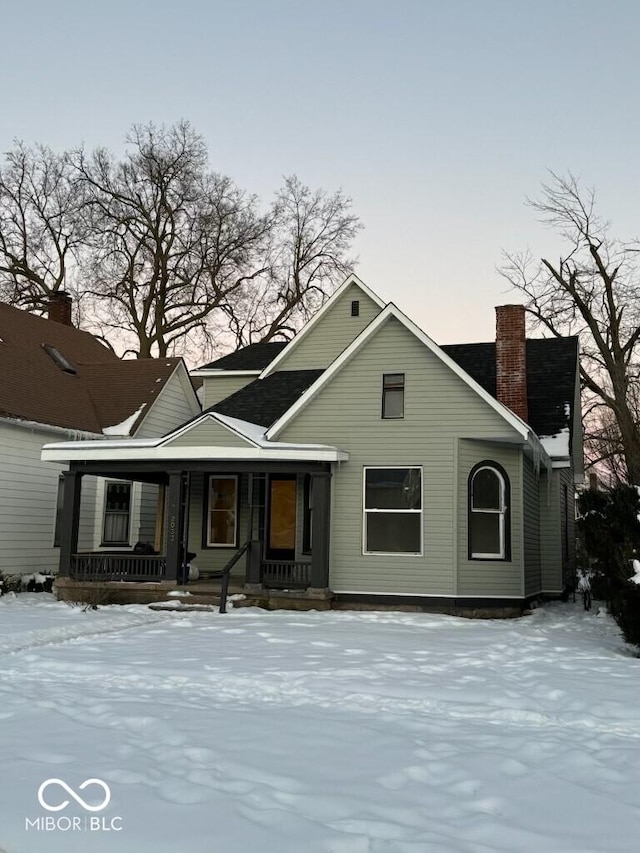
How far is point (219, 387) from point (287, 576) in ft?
26.9

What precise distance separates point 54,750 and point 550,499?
14.3 meters

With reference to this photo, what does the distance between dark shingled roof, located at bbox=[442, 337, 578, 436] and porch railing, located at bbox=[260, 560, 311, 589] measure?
5290 mm

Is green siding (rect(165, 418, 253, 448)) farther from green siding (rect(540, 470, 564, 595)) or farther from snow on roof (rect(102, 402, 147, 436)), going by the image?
green siding (rect(540, 470, 564, 595))

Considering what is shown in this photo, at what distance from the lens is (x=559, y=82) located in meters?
15.8

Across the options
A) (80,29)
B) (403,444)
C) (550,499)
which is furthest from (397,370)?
(80,29)

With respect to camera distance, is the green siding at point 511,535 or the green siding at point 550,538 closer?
the green siding at point 511,535

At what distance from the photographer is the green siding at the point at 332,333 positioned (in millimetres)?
19469

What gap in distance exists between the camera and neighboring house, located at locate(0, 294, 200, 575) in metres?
17.4

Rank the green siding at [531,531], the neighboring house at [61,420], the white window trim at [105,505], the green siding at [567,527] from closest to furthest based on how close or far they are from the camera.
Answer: the green siding at [531,531], the neighboring house at [61,420], the green siding at [567,527], the white window trim at [105,505]

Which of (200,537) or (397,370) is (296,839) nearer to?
(397,370)

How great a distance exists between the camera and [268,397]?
18.8 m

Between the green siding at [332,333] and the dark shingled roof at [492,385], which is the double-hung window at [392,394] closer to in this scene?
the dark shingled roof at [492,385]

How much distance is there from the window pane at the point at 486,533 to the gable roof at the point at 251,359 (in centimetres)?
866

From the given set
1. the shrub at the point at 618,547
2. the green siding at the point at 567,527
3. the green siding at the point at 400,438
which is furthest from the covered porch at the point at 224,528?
the green siding at the point at 567,527
